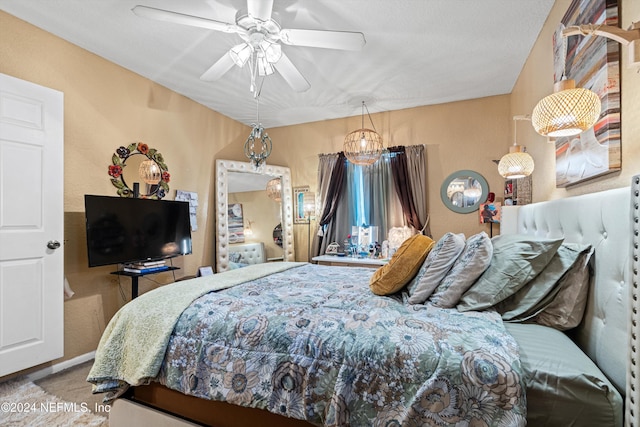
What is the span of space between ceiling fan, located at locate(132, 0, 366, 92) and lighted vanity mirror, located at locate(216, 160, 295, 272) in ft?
6.72

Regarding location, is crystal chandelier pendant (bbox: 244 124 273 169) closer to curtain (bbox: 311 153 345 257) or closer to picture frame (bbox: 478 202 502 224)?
curtain (bbox: 311 153 345 257)

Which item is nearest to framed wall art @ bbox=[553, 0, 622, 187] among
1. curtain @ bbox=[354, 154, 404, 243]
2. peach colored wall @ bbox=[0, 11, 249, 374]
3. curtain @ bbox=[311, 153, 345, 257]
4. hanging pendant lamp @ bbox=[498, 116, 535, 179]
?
hanging pendant lamp @ bbox=[498, 116, 535, 179]

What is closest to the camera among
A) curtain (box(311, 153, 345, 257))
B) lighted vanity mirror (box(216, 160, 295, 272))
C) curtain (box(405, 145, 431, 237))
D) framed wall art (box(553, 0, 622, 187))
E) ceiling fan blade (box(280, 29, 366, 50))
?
framed wall art (box(553, 0, 622, 187))

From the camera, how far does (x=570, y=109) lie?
4.07 ft

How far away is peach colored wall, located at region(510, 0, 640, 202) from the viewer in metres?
1.22

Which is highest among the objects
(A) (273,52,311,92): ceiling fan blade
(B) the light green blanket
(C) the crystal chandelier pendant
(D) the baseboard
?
(A) (273,52,311,92): ceiling fan blade

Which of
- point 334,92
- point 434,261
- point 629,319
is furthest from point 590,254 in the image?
point 334,92

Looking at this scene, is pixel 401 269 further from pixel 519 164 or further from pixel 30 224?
pixel 30 224

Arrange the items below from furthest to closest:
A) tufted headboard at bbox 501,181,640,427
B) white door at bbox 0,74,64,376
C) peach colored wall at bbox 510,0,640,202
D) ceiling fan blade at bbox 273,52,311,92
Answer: ceiling fan blade at bbox 273,52,311,92 → white door at bbox 0,74,64,376 → peach colored wall at bbox 510,0,640,202 → tufted headboard at bbox 501,181,640,427

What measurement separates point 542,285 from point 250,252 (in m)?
3.60

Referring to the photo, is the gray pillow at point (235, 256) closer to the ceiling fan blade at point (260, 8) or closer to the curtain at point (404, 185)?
the curtain at point (404, 185)

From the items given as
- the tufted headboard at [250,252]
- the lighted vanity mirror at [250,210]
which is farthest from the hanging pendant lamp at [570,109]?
the tufted headboard at [250,252]

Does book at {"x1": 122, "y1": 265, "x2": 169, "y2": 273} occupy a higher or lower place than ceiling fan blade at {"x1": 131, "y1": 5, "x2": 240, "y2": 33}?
lower

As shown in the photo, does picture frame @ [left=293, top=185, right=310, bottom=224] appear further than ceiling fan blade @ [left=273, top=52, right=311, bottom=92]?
Yes
